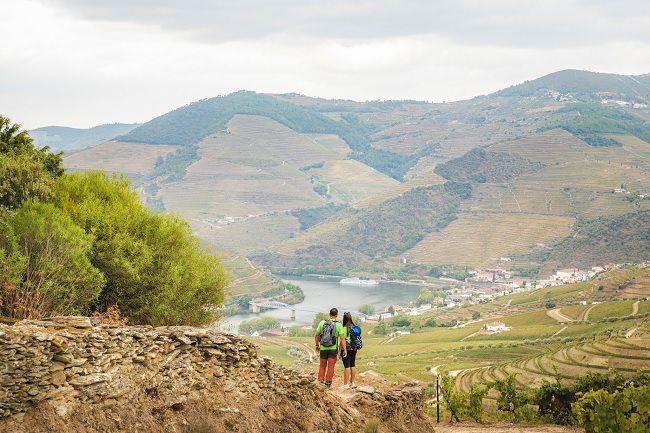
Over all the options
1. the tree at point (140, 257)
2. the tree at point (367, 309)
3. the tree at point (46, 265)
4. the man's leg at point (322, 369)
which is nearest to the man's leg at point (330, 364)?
the man's leg at point (322, 369)

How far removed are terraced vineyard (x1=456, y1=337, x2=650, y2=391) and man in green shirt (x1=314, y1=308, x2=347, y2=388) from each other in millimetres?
44142

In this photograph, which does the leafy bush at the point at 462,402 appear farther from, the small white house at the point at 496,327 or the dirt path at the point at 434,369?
the small white house at the point at 496,327

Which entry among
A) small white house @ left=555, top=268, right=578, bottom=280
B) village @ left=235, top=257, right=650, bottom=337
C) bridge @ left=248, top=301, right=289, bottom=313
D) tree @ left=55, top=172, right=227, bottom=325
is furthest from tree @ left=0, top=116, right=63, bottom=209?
small white house @ left=555, top=268, right=578, bottom=280

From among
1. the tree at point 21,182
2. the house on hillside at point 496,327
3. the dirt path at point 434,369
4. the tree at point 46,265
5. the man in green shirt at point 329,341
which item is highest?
the tree at point 21,182

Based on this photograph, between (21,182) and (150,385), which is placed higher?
(21,182)

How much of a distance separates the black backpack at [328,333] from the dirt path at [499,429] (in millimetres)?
9179

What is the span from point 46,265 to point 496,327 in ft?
322

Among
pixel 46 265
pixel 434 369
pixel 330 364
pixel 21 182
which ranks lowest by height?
pixel 434 369

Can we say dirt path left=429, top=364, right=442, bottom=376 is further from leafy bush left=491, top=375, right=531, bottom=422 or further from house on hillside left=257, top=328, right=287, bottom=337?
house on hillside left=257, top=328, right=287, bottom=337

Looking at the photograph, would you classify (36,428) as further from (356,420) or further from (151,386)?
(356,420)

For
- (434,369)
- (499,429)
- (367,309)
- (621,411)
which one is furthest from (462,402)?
(367,309)

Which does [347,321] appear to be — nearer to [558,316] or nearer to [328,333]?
[328,333]

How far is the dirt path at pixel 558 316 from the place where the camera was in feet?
349

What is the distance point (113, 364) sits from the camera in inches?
464
